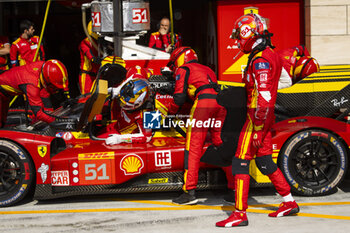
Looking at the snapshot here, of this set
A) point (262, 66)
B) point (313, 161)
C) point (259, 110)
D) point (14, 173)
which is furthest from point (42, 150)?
point (313, 161)

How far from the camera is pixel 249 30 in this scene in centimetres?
512

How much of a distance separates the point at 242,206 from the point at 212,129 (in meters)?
1.08

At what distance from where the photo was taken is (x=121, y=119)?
20.1 ft

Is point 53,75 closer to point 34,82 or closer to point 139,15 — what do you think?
point 34,82

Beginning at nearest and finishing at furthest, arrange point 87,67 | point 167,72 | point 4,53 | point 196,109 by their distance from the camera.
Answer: point 196,109
point 167,72
point 87,67
point 4,53

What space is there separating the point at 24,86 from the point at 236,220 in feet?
13.0

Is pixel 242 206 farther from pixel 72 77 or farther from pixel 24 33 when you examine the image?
pixel 72 77

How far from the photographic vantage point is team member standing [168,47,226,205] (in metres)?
5.52

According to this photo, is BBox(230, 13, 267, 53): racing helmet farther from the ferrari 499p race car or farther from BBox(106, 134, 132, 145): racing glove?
BBox(106, 134, 132, 145): racing glove

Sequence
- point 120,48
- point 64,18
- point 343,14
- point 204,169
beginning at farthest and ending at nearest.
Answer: point 64,18 → point 343,14 → point 120,48 → point 204,169

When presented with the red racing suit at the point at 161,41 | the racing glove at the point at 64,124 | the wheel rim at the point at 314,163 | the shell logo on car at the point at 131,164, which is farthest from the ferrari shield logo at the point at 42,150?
the red racing suit at the point at 161,41

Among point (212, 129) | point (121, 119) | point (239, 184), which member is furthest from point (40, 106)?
point (239, 184)

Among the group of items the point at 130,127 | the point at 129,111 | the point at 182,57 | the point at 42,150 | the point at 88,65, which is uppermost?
the point at 182,57

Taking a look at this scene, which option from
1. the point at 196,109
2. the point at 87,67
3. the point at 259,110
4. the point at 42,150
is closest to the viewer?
the point at 259,110
